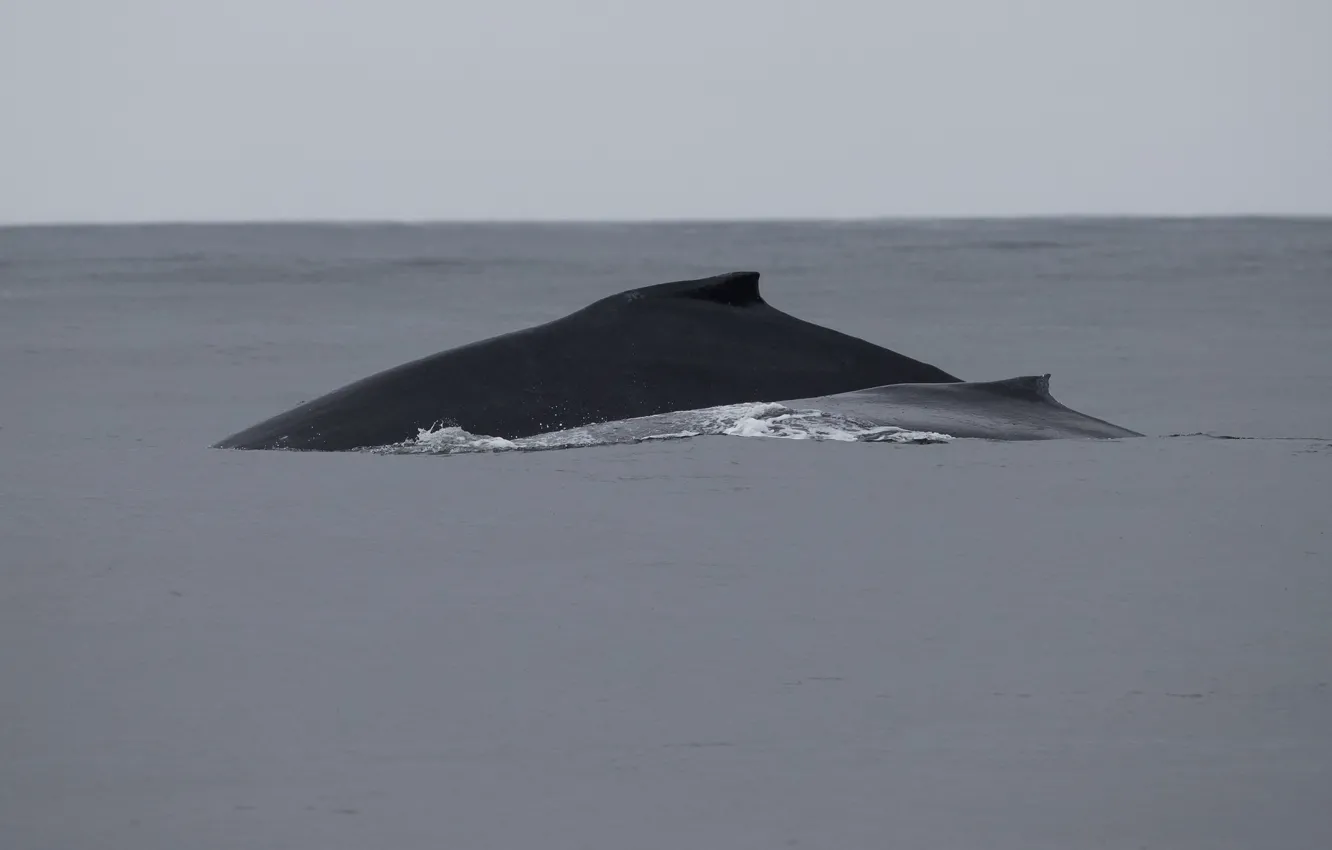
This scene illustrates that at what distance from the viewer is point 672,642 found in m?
4.61

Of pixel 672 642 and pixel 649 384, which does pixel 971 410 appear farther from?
pixel 672 642

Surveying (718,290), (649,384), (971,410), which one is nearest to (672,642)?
(649,384)

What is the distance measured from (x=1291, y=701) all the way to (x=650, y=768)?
1541mm

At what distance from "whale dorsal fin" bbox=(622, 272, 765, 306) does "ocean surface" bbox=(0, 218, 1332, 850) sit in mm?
1348

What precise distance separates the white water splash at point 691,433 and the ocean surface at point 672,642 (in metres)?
0.05

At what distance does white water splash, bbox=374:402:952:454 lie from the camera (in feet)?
28.6

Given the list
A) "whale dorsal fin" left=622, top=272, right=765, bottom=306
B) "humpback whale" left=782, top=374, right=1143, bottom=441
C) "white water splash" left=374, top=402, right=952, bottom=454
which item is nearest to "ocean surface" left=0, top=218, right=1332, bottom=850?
"white water splash" left=374, top=402, right=952, bottom=454

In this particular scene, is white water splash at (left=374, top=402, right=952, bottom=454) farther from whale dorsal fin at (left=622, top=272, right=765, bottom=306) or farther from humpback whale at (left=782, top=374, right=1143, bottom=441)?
whale dorsal fin at (left=622, top=272, right=765, bottom=306)

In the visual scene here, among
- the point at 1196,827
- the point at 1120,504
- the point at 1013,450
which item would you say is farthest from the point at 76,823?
the point at 1013,450

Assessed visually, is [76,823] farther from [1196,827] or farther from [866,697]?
[1196,827]

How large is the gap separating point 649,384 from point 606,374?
9.6 inches

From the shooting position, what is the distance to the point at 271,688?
4.17 m

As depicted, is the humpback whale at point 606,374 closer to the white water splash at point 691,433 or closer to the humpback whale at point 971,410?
the white water splash at point 691,433

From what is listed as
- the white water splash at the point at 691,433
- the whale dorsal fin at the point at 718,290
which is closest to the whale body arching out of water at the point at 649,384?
the whale dorsal fin at the point at 718,290
